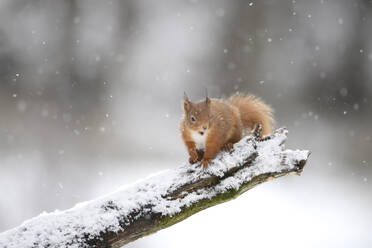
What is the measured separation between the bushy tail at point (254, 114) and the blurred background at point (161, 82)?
9.54 ft

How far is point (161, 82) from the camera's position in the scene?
26.0 ft

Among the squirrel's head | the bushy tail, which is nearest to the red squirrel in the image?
the squirrel's head

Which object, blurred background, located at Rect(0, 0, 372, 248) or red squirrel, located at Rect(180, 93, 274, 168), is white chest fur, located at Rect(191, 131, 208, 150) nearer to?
red squirrel, located at Rect(180, 93, 274, 168)

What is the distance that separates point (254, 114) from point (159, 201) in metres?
1.16

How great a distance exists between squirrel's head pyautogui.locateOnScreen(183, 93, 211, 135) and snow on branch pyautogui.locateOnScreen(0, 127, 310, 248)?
0.20 metres

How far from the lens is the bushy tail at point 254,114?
298 cm

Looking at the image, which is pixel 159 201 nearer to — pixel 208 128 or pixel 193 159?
pixel 193 159

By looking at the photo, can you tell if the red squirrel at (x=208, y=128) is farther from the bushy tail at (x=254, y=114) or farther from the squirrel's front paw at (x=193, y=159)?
the bushy tail at (x=254, y=114)

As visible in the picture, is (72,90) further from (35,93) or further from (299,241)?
(299,241)

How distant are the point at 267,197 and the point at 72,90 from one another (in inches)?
156

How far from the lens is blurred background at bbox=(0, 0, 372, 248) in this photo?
6.45m

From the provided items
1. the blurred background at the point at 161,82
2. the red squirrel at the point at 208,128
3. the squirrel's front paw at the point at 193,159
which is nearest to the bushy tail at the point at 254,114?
the red squirrel at the point at 208,128

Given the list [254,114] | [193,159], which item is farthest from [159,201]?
[254,114]

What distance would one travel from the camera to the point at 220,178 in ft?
7.27
